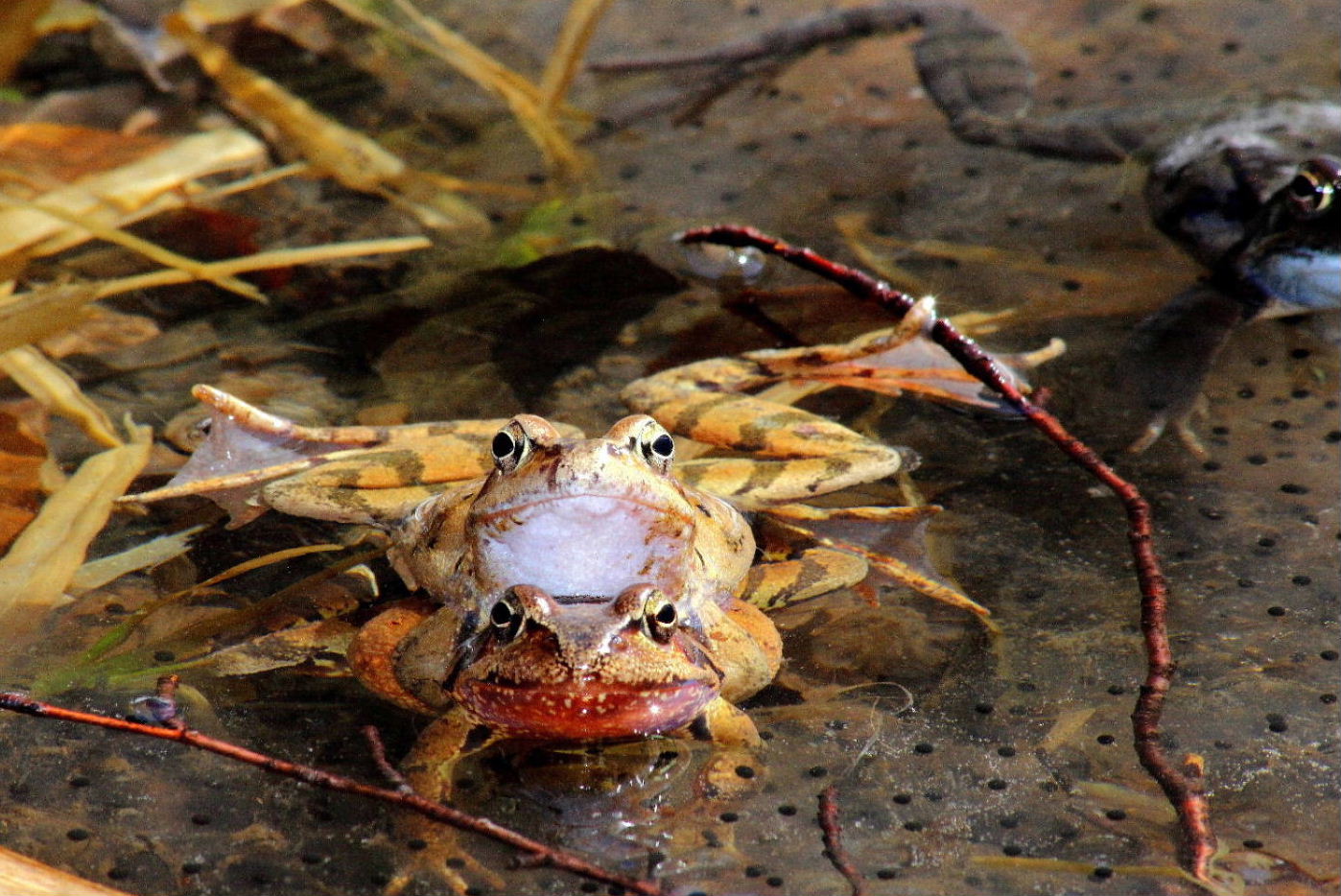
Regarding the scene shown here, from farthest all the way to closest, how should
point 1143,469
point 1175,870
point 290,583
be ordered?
1. point 1143,469
2. point 290,583
3. point 1175,870

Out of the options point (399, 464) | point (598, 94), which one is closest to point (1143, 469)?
point (399, 464)

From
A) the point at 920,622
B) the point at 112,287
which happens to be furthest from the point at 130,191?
the point at 920,622

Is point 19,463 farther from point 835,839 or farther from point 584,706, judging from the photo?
point 835,839

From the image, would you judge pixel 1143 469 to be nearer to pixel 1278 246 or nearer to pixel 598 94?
pixel 1278 246

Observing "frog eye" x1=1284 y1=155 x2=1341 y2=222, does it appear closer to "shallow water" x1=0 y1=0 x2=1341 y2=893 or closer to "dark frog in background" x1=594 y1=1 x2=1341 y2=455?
"dark frog in background" x1=594 y1=1 x2=1341 y2=455

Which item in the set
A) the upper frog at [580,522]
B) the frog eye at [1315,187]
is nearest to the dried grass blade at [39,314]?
the upper frog at [580,522]

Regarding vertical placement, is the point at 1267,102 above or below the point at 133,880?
above

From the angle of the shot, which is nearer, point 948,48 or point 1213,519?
point 1213,519
